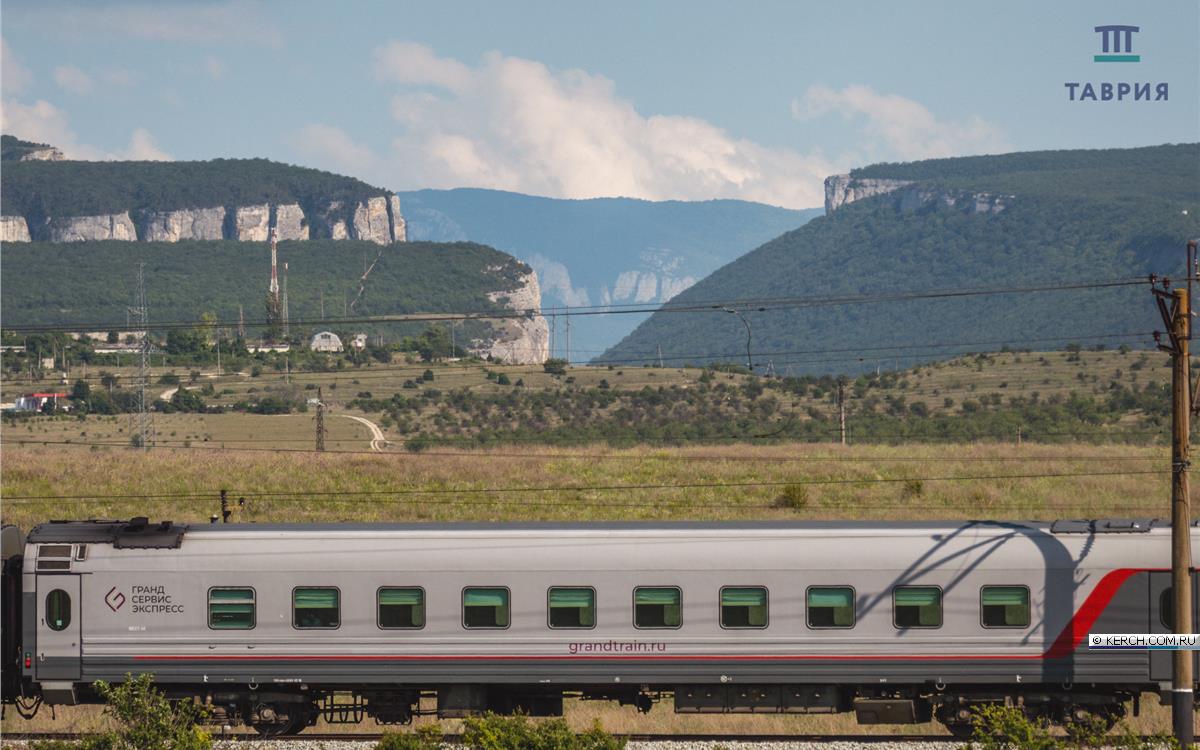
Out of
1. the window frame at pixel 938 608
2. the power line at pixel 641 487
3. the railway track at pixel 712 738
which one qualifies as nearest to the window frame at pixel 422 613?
the railway track at pixel 712 738

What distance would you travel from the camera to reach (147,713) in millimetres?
19219

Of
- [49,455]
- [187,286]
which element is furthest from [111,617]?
[187,286]

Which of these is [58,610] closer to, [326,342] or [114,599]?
[114,599]

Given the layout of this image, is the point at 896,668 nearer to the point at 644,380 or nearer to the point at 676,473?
the point at 676,473

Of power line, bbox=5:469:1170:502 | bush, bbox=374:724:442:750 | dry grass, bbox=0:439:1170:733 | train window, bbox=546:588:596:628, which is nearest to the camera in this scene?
bush, bbox=374:724:442:750

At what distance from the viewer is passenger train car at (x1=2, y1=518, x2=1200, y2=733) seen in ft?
73.6

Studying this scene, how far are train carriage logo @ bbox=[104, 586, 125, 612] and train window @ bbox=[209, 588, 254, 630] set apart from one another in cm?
142

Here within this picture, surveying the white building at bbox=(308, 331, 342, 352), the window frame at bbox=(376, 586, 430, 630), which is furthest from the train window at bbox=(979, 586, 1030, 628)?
the white building at bbox=(308, 331, 342, 352)

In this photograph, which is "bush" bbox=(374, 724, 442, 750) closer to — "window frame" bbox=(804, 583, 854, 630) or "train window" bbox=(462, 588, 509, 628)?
"train window" bbox=(462, 588, 509, 628)

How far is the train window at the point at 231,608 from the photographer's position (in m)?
22.8

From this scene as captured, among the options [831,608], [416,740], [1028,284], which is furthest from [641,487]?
[1028,284]

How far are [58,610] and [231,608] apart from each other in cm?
274

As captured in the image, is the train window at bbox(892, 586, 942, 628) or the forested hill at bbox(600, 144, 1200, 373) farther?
the forested hill at bbox(600, 144, 1200, 373)

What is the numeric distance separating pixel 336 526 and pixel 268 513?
87.1 ft
